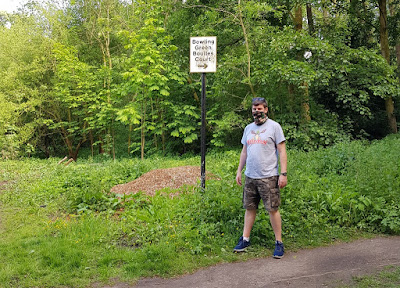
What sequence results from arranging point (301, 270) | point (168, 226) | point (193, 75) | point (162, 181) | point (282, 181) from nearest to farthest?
point (301, 270) < point (282, 181) < point (168, 226) < point (162, 181) < point (193, 75)

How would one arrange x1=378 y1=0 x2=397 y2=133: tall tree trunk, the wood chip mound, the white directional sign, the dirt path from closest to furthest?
1. the dirt path
2. the white directional sign
3. the wood chip mound
4. x1=378 y1=0 x2=397 y2=133: tall tree trunk

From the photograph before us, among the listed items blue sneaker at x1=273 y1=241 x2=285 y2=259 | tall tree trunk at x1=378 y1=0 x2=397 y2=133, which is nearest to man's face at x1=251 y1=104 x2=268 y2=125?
blue sneaker at x1=273 y1=241 x2=285 y2=259

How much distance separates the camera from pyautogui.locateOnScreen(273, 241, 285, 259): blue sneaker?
4.24 metres

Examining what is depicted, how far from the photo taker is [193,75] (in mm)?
16781

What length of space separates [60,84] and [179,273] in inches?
648

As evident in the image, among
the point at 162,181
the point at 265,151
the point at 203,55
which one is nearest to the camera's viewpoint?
the point at 265,151

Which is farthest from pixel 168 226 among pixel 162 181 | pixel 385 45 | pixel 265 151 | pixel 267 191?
pixel 385 45

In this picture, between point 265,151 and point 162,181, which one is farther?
point 162,181

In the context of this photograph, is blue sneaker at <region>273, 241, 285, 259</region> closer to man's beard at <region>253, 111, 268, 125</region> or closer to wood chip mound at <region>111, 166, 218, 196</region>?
man's beard at <region>253, 111, 268, 125</region>

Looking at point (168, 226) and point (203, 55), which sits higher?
point (203, 55)

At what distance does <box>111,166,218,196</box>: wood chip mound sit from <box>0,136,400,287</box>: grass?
711 mm

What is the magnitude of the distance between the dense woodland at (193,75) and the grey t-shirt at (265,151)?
7.36m

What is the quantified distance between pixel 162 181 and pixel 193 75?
1007 cm

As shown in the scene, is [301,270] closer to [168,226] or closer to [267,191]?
[267,191]
